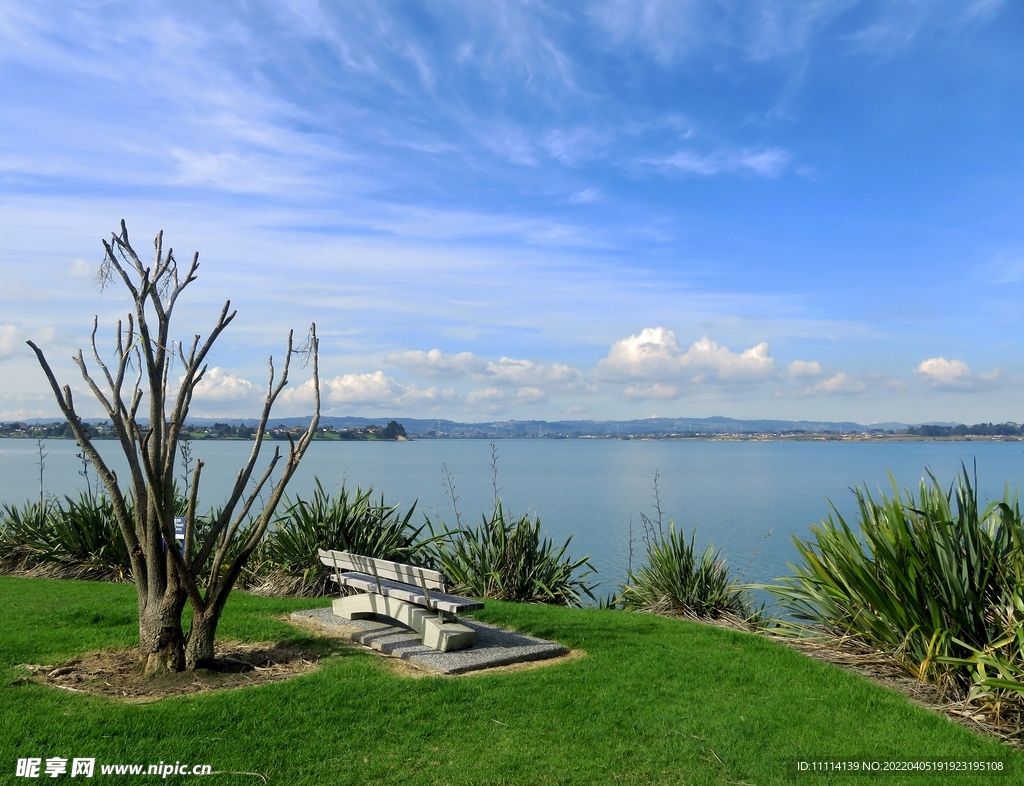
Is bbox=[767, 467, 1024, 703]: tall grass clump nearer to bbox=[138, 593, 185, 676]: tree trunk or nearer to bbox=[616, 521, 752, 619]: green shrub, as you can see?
bbox=[616, 521, 752, 619]: green shrub

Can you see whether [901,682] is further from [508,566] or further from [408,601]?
[508,566]

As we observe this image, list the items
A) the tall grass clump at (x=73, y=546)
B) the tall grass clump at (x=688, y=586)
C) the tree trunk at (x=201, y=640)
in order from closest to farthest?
the tree trunk at (x=201, y=640) < the tall grass clump at (x=688, y=586) < the tall grass clump at (x=73, y=546)

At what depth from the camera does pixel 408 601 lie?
6.42m

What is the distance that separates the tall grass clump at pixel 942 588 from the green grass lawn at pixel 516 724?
49 cm

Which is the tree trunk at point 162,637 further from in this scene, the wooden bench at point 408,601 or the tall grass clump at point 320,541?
the tall grass clump at point 320,541

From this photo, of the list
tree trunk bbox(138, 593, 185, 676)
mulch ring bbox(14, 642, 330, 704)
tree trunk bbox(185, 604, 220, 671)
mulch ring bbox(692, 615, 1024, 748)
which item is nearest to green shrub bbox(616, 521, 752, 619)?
mulch ring bbox(692, 615, 1024, 748)

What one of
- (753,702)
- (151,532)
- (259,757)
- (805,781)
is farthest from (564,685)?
(151,532)

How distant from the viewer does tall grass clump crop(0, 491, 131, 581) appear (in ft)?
31.6

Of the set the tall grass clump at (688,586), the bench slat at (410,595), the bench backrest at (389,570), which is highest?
the bench backrest at (389,570)

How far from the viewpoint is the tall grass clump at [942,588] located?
4.83 metres

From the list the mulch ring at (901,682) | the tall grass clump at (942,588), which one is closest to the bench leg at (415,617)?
the mulch ring at (901,682)

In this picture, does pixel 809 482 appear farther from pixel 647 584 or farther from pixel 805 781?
pixel 805 781

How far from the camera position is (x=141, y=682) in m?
4.92

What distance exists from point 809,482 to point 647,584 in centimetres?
3035
